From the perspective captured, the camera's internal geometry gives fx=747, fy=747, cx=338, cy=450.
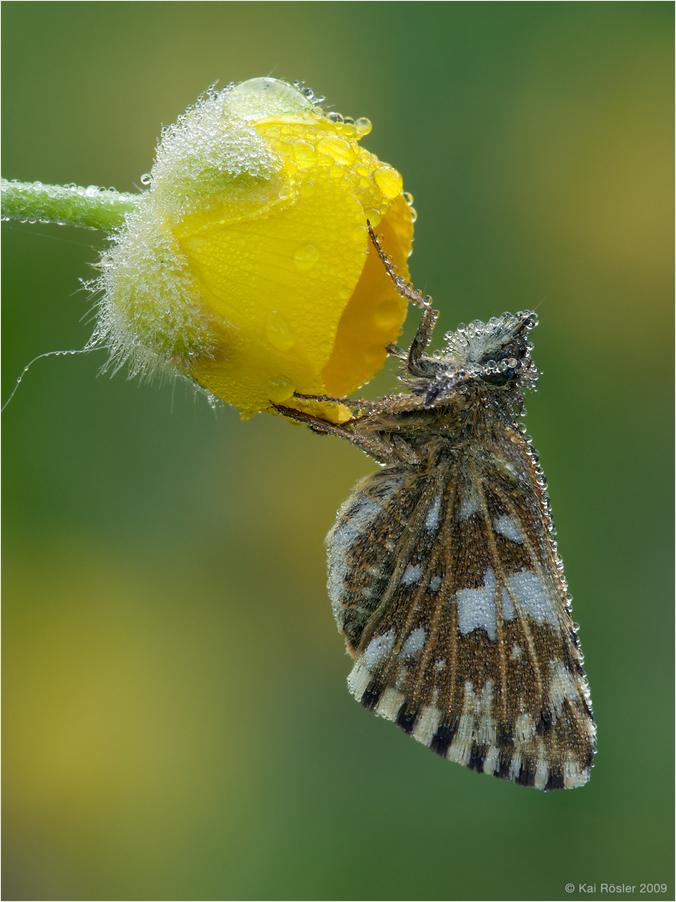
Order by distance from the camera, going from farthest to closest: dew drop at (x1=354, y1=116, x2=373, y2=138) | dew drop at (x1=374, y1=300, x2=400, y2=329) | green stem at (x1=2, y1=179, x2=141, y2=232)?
dew drop at (x1=374, y1=300, x2=400, y2=329)
dew drop at (x1=354, y1=116, x2=373, y2=138)
green stem at (x1=2, y1=179, x2=141, y2=232)

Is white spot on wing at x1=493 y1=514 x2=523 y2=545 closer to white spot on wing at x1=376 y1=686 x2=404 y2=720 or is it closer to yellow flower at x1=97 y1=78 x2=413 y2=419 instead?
white spot on wing at x1=376 y1=686 x2=404 y2=720

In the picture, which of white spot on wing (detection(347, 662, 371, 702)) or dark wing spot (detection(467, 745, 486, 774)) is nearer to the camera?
dark wing spot (detection(467, 745, 486, 774))

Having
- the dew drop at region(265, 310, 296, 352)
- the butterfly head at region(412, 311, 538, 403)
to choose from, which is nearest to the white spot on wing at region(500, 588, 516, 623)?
the butterfly head at region(412, 311, 538, 403)

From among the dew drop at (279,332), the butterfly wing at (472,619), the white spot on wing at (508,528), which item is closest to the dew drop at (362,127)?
the dew drop at (279,332)

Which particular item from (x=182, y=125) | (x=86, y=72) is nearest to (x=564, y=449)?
(x=182, y=125)

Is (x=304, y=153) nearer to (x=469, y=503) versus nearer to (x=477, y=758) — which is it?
(x=469, y=503)

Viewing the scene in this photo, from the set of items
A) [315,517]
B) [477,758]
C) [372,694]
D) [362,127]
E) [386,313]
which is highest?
[315,517]

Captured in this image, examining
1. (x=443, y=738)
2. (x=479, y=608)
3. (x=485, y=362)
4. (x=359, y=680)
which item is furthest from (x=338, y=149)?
(x=443, y=738)
